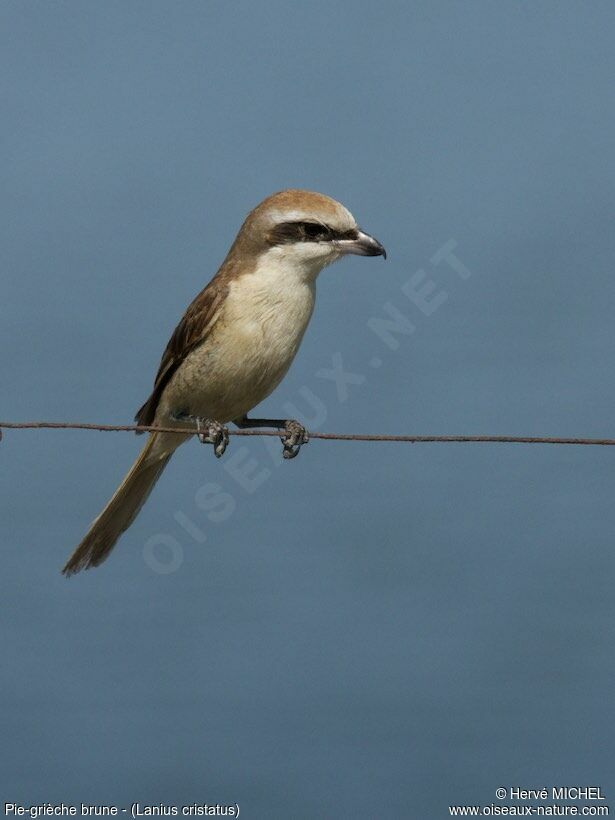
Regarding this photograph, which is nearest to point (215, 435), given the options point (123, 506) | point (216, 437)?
point (216, 437)

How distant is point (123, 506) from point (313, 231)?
1535mm

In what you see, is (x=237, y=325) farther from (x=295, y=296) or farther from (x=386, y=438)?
(x=386, y=438)

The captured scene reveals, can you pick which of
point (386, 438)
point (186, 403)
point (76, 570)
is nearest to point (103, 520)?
point (76, 570)

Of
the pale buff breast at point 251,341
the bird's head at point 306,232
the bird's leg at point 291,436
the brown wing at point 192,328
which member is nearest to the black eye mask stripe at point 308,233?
the bird's head at point 306,232

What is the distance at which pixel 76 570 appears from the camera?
5746 millimetres

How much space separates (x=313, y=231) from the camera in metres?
5.46

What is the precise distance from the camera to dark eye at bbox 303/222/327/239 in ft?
17.9

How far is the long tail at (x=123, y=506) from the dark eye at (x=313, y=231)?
1.16 m

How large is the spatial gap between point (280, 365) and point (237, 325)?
254mm

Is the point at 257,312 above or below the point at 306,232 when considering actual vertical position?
below

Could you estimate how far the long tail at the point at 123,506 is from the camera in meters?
5.77

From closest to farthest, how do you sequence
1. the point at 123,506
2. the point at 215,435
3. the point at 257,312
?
the point at 257,312 → the point at 215,435 → the point at 123,506

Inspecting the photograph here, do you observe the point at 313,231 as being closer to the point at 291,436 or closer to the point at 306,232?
the point at 306,232

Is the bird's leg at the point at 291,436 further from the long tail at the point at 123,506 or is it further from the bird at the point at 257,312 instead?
the long tail at the point at 123,506
